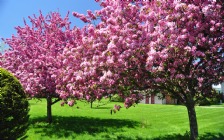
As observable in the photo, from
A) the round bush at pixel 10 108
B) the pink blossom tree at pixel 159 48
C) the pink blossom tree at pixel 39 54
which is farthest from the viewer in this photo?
the pink blossom tree at pixel 39 54

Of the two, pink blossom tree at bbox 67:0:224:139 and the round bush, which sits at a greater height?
pink blossom tree at bbox 67:0:224:139

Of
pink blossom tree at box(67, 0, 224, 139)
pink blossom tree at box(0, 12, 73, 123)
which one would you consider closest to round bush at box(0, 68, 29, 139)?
pink blossom tree at box(67, 0, 224, 139)

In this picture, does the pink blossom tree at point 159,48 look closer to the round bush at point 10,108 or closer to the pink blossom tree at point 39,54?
the round bush at point 10,108

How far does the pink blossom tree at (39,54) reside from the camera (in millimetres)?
17203

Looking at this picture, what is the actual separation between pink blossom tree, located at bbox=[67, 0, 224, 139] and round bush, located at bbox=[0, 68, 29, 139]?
263 centimetres

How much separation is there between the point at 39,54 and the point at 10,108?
30.9ft

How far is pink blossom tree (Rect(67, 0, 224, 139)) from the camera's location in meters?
9.84

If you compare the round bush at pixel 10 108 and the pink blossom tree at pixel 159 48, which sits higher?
the pink blossom tree at pixel 159 48

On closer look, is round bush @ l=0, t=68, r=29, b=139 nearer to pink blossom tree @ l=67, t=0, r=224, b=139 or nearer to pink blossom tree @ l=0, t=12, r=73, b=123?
pink blossom tree @ l=67, t=0, r=224, b=139

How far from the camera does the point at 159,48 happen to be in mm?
9984

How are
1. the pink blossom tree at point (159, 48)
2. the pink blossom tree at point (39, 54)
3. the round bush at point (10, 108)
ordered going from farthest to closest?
1. the pink blossom tree at point (39, 54)
2. the pink blossom tree at point (159, 48)
3. the round bush at point (10, 108)

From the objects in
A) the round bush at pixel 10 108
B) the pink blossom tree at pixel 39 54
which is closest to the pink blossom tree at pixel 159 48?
the round bush at pixel 10 108

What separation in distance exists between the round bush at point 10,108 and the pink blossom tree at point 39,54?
5970 millimetres

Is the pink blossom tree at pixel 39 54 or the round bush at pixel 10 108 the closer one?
the round bush at pixel 10 108
